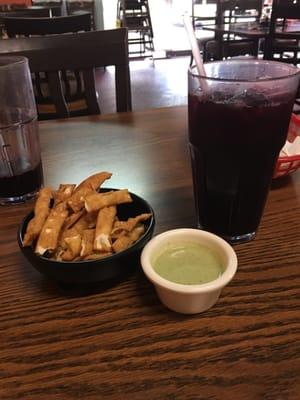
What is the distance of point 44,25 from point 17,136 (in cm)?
104

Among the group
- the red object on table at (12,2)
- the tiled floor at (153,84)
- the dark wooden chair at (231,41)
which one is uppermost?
the red object on table at (12,2)

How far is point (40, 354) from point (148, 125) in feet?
2.32

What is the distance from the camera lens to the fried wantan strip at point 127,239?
0.44 m

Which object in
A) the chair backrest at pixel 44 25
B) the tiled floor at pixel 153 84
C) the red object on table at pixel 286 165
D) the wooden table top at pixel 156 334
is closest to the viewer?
the wooden table top at pixel 156 334

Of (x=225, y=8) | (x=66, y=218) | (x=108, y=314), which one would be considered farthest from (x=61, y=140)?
(x=225, y=8)

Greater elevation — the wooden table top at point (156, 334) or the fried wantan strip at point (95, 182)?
the fried wantan strip at point (95, 182)

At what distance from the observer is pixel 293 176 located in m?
0.71

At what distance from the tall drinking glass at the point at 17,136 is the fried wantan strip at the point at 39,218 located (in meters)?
0.16

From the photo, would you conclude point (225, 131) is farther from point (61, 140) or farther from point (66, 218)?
point (61, 140)

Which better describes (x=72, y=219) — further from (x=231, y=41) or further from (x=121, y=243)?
(x=231, y=41)

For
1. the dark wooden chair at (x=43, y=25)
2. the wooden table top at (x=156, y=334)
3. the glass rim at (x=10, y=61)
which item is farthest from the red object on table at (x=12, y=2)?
the wooden table top at (x=156, y=334)

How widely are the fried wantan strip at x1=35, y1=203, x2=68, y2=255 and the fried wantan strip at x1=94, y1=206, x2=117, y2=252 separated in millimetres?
46

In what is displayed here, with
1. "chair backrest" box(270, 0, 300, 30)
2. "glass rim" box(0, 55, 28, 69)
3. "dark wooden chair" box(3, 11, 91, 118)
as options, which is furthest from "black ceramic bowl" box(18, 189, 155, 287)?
"chair backrest" box(270, 0, 300, 30)

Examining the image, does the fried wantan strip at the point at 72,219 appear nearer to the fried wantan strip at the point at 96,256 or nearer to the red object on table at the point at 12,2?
the fried wantan strip at the point at 96,256
